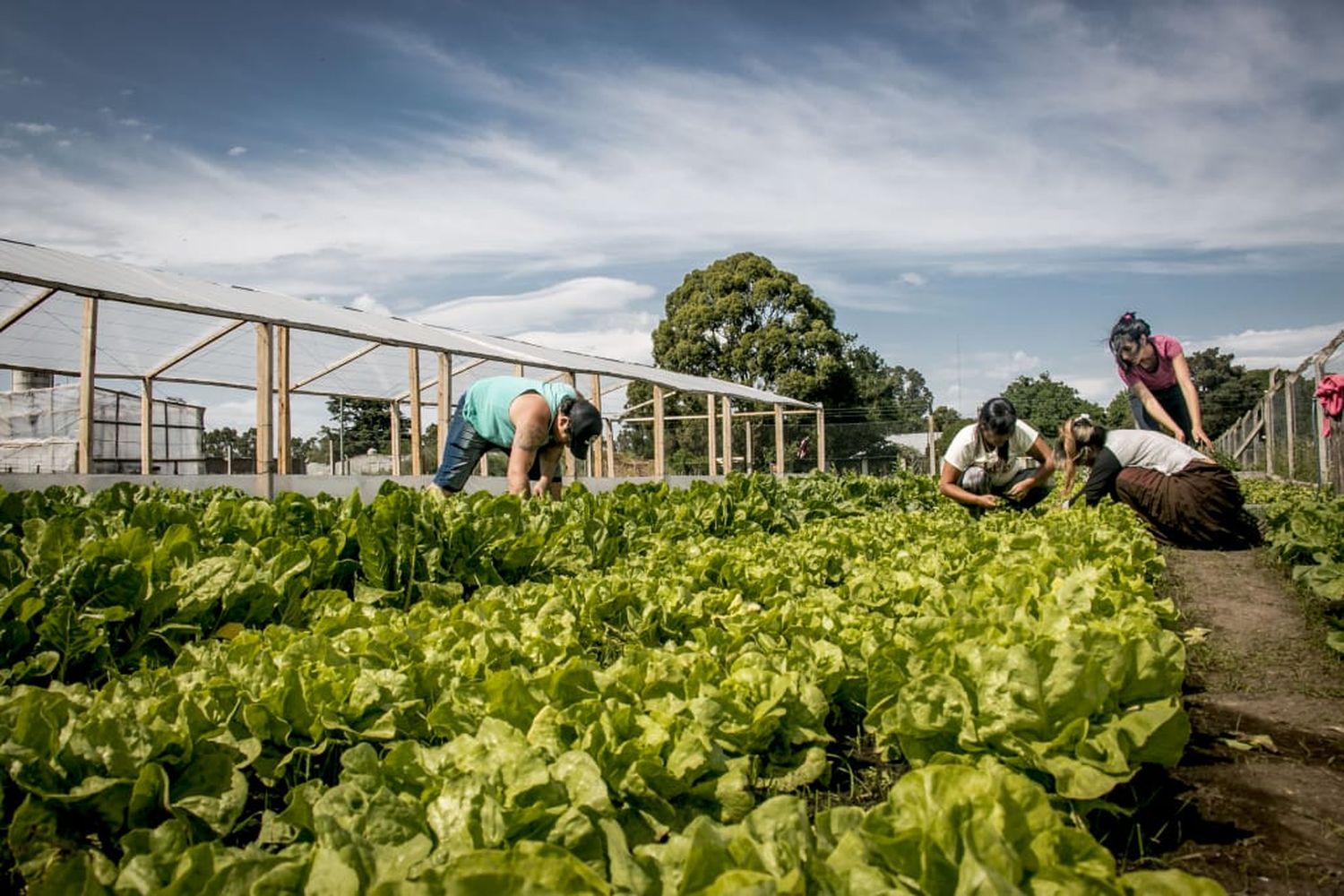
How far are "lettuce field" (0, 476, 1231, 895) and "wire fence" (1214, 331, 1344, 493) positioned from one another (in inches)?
340

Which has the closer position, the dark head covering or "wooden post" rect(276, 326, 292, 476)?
the dark head covering

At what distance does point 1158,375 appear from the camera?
8.64m

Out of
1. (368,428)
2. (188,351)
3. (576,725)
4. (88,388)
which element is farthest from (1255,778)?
(368,428)

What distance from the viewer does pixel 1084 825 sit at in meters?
1.99

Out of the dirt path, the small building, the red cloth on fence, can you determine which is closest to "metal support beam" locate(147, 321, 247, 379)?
the small building

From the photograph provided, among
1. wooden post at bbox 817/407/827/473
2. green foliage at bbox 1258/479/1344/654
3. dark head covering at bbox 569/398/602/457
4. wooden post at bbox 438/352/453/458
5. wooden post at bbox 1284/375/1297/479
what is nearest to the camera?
green foliage at bbox 1258/479/1344/654

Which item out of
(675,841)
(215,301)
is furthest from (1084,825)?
(215,301)

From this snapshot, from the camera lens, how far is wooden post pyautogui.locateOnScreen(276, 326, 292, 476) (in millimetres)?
12656

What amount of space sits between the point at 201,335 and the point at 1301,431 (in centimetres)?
2211

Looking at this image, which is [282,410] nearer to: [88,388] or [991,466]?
[88,388]

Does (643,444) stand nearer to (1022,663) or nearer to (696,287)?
(696,287)

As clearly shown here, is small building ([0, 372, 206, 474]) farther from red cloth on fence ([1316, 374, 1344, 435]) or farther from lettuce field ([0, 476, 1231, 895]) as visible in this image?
red cloth on fence ([1316, 374, 1344, 435])

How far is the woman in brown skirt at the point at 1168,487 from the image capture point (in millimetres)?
7664

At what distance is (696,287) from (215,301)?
35412 millimetres
